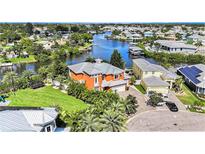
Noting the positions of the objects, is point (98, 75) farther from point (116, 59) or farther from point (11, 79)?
point (11, 79)

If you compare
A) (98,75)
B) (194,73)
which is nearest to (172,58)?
(194,73)

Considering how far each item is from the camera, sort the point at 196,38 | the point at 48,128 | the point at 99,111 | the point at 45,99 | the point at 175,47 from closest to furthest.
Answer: the point at 48,128 → the point at 99,111 → the point at 45,99 → the point at 175,47 → the point at 196,38

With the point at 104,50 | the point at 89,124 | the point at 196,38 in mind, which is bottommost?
the point at 89,124

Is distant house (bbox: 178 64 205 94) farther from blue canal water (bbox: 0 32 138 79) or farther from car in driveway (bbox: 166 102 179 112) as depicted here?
blue canal water (bbox: 0 32 138 79)

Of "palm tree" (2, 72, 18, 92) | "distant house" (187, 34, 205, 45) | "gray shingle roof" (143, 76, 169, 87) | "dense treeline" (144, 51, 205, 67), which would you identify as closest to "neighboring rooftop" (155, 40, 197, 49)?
"dense treeline" (144, 51, 205, 67)

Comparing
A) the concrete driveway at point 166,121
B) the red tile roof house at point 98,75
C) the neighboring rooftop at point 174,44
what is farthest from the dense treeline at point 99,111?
the neighboring rooftop at point 174,44
